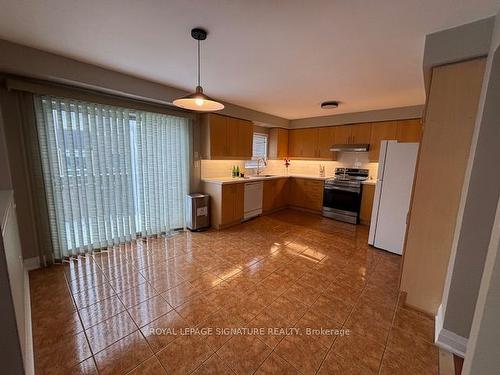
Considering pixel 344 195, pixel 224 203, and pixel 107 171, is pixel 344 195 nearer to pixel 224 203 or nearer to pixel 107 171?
pixel 224 203

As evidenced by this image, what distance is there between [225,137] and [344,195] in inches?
111

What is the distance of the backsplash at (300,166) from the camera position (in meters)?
4.36

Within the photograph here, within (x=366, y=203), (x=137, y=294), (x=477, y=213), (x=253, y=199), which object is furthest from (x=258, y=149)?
(x=477, y=213)

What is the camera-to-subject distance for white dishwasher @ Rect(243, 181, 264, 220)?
14.4 feet

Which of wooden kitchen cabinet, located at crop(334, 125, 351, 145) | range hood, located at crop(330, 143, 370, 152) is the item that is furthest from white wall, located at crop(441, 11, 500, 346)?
wooden kitchen cabinet, located at crop(334, 125, 351, 145)

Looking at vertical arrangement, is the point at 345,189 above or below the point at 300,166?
below

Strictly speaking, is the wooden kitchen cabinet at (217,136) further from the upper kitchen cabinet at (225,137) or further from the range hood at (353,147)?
the range hood at (353,147)

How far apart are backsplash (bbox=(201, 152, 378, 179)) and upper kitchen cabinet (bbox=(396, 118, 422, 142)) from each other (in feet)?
2.49

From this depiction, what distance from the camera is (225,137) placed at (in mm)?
4070

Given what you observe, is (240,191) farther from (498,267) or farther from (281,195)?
(498,267)

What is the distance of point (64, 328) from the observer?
1.66 metres

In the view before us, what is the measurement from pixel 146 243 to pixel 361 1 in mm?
3711

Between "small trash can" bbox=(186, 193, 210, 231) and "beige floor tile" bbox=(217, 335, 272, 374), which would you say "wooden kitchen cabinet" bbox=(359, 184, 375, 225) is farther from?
"beige floor tile" bbox=(217, 335, 272, 374)

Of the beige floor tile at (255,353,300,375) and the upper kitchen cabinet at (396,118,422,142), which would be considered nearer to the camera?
the beige floor tile at (255,353,300,375)
